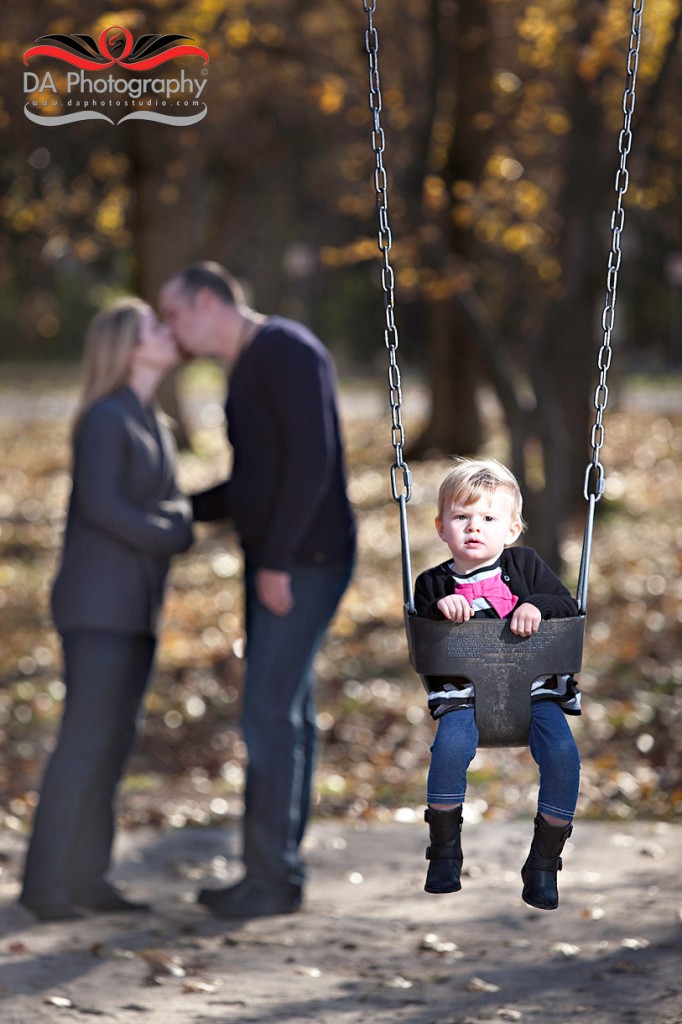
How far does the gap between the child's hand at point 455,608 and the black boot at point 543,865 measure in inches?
18.7

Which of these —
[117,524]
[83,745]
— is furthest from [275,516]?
[83,745]

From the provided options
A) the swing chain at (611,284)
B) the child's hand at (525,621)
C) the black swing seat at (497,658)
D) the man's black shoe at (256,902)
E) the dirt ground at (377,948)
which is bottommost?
the dirt ground at (377,948)

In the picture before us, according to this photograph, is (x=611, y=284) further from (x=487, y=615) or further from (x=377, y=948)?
(x=377, y=948)

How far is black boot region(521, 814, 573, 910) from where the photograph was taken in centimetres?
327

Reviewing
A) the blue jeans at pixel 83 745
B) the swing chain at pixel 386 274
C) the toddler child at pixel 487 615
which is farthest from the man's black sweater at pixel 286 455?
the toddler child at pixel 487 615

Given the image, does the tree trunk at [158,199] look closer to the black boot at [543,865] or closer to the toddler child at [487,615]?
the toddler child at [487,615]

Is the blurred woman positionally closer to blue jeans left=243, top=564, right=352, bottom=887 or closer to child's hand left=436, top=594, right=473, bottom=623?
blue jeans left=243, top=564, right=352, bottom=887

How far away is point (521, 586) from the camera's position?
3.23m

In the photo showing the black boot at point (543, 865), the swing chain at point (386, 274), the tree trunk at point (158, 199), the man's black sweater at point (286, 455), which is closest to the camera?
the black boot at point (543, 865)

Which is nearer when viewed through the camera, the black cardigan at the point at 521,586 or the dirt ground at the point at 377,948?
the black cardigan at the point at 521,586

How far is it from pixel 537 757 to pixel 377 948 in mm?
2367

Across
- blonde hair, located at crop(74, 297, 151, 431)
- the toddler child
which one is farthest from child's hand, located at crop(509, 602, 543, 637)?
blonde hair, located at crop(74, 297, 151, 431)

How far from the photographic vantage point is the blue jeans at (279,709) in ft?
17.9

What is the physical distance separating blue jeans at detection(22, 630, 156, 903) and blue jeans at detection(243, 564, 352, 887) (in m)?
0.43
